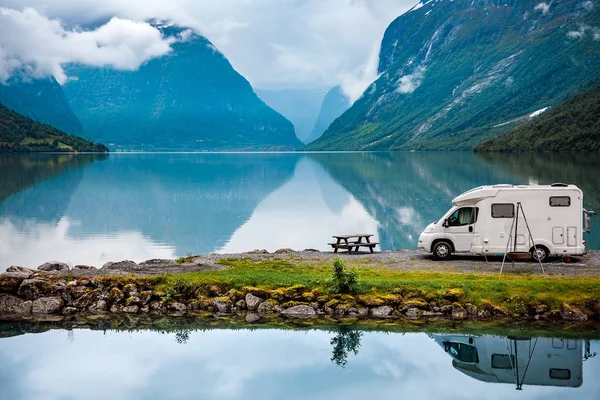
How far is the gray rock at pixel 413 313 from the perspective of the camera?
77.8 feet

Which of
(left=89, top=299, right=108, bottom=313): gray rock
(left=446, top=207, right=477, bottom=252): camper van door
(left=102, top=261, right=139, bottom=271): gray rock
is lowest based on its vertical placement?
(left=89, top=299, right=108, bottom=313): gray rock

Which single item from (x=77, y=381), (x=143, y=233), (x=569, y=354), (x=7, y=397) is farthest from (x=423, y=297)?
(x=143, y=233)

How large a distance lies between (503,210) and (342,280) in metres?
9.36

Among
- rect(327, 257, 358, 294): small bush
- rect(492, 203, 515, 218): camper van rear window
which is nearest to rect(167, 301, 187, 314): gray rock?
rect(327, 257, 358, 294): small bush

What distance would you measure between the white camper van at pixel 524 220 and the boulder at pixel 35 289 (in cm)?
1844

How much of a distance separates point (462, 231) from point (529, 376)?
42.1 feet

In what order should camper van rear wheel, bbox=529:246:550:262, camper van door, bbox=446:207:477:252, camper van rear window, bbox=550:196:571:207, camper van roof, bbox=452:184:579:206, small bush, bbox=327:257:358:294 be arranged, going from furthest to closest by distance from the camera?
camper van door, bbox=446:207:477:252 → camper van rear wheel, bbox=529:246:550:262 → camper van roof, bbox=452:184:579:206 → camper van rear window, bbox=550:196:571:207 → small bush, bbox=327:257:358:294

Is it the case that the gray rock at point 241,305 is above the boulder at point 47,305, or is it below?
above

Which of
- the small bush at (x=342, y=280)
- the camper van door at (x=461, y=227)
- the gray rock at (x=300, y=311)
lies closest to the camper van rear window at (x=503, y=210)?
the camper van door at (x=461, y=227)

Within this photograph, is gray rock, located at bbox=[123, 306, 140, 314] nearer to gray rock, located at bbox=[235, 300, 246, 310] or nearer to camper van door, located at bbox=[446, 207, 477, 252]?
gray rock, located at bbox=[235, 300, 246, 310]

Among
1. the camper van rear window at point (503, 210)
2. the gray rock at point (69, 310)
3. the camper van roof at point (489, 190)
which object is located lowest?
the gray rock at point (69, 310)

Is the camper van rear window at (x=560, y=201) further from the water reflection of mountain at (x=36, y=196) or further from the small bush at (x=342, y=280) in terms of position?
the water reflection of mountain at (x=36, y=196)

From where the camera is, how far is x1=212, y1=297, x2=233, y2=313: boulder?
82.6 ft

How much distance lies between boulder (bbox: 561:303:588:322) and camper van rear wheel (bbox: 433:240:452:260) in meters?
8.73
